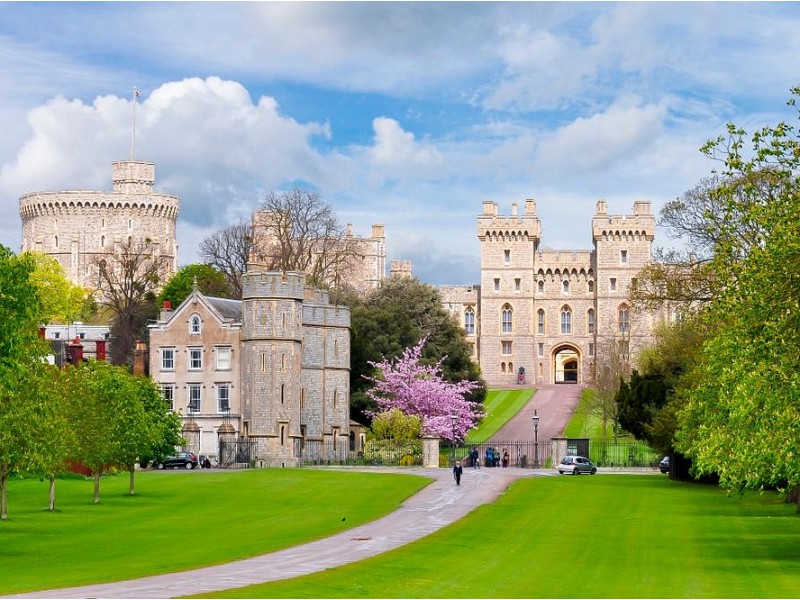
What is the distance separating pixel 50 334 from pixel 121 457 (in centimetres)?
6299

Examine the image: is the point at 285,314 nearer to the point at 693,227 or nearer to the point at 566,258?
the point at 693,227

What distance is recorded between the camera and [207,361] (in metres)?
77.1

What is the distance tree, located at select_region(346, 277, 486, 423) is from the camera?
A: 85.8 metres

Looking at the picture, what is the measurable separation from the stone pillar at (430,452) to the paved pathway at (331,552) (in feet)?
44.0

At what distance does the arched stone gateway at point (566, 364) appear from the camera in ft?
465

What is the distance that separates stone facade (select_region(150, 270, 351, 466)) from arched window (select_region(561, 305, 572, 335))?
63.5m

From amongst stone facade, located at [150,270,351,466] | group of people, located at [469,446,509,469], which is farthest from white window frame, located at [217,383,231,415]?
group of people, located at [469,446,509,469]

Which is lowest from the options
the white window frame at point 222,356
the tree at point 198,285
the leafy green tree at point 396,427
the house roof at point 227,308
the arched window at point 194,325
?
the leafy green tree at point 396,427

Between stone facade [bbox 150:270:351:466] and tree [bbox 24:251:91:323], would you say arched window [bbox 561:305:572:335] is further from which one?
stone facade [bbox 150:270:351:466]

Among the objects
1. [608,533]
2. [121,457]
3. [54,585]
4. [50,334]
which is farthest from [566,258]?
[54,585]

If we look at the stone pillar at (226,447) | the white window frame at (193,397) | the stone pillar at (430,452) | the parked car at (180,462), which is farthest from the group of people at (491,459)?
the white window frame at (193,397)

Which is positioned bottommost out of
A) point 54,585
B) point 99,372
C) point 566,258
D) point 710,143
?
point 54,585

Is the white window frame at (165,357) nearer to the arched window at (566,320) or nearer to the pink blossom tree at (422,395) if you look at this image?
the pink blossom tree at (422,395)

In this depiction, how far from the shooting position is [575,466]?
66438mm
